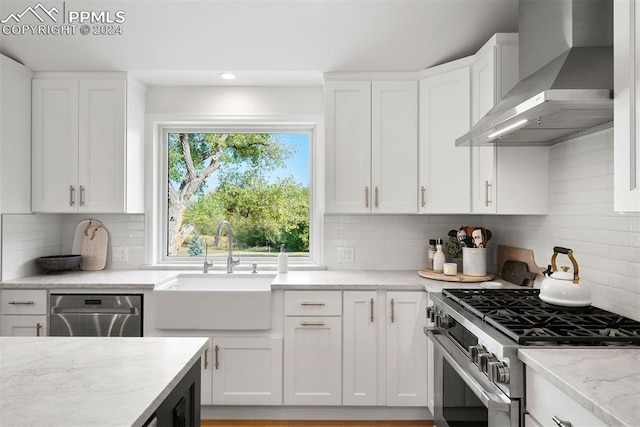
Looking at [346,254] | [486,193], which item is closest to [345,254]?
[346,254]

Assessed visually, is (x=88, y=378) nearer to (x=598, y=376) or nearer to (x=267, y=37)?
(x=598, y=376)

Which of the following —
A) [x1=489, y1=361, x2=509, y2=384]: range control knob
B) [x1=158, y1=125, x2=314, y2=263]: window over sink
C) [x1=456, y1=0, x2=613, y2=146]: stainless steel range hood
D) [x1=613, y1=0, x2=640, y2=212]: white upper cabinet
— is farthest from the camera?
[x1=158, y1=125, x2=314, y2=263]: window over sink

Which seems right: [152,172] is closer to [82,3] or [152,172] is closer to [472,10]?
[82,3]

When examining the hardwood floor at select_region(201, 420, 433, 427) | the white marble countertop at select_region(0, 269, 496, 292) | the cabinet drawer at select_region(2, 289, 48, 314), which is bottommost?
the hardwood floor at select_region(201, 420, 433, 427)

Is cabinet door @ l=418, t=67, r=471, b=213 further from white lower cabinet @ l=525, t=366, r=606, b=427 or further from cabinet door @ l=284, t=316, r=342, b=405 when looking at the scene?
white lower cabinet @ l=525, t=366, r=606, b=427

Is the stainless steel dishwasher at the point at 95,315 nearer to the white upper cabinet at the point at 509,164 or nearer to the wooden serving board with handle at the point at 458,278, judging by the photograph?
the wooden serving board with handle at the point at 458,278

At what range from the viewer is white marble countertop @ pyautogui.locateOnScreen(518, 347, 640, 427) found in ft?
3.22

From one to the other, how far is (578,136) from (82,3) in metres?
3.04

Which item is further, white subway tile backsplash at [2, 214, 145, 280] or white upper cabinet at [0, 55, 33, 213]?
white subway tile backsplash at [2, 214, 145, 280]

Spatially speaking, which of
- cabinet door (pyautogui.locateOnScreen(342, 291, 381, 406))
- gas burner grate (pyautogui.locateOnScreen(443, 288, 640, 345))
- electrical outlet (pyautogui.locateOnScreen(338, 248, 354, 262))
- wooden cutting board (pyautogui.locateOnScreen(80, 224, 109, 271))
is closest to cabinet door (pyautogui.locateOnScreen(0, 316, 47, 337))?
wooden cutting board (pyautogui.locateOnScreen(80, 224, 109, 271))

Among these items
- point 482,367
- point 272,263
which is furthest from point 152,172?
point 482,367

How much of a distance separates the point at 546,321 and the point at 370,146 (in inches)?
66.8

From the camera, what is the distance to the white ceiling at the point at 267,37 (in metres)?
2.61

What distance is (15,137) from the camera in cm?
284
